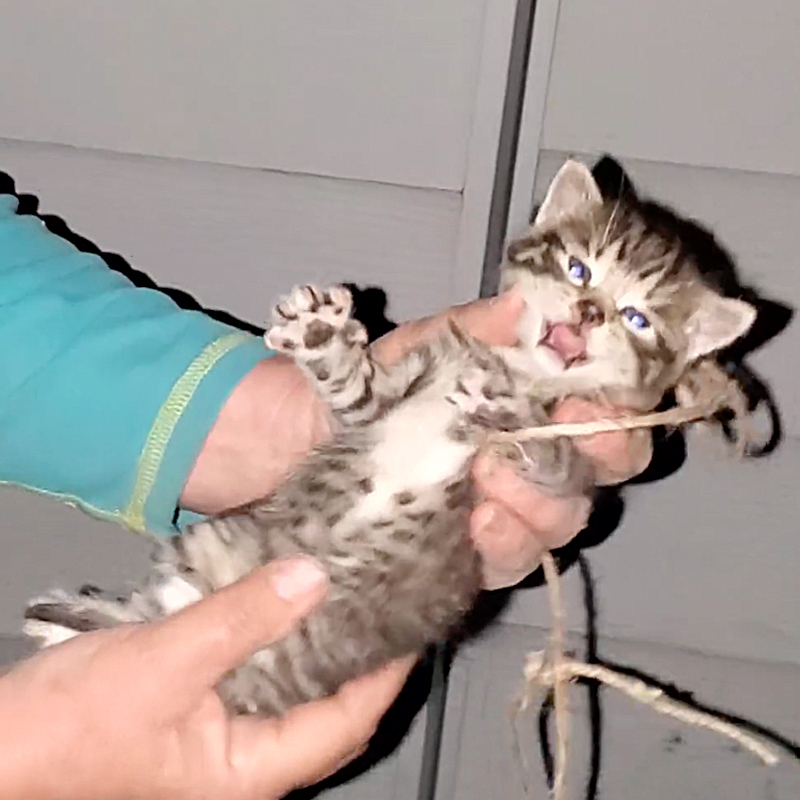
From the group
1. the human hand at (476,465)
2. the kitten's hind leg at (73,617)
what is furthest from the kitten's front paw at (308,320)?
the kitten's hind leg at (73,617)

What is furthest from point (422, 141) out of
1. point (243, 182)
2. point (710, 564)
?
point (710, 564)

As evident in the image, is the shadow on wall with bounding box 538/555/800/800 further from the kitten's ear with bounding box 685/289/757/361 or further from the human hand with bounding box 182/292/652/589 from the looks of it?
the kitten's ear with bounding box 685/289/757/361

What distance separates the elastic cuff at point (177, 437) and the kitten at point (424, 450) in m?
0.07

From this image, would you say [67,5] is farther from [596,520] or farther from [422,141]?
[596,520]

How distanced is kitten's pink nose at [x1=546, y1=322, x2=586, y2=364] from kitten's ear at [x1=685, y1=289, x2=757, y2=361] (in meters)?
0.11

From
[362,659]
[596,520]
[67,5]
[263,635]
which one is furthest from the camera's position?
[596,520]

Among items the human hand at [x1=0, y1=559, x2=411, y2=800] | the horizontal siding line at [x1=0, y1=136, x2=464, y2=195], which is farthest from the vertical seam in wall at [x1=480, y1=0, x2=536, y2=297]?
the human hand at [x1=0, y1=559, x2=411, y2=800]

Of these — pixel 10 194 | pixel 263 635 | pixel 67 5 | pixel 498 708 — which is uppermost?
pixel 67 5

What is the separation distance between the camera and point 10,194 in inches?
48.1

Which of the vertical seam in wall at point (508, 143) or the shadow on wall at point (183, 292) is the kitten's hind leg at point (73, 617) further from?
the vertical seam in wall at point (508, 143)

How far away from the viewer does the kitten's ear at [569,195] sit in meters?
1.04

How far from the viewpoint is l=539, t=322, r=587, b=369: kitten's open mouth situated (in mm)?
1008

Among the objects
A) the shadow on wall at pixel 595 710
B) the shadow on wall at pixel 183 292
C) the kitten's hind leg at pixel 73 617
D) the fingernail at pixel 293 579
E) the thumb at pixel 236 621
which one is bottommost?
the shadow on wall at pixel 595 710

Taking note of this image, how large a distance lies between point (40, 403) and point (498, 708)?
2.37 ft
